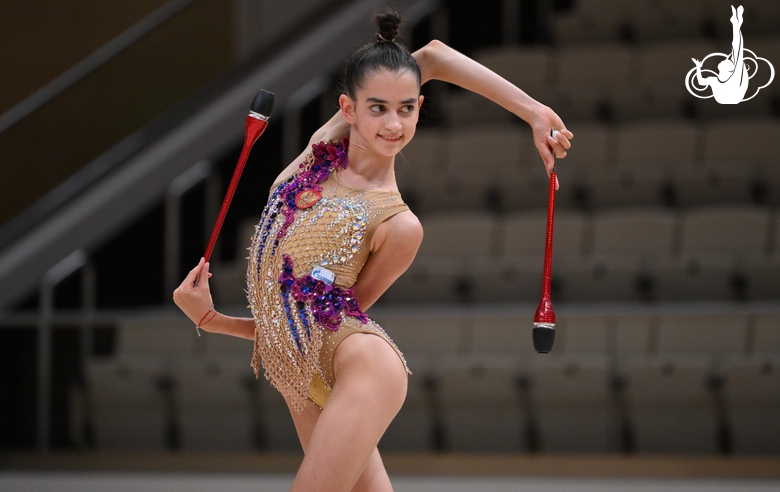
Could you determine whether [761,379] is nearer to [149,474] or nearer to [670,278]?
[670,278]

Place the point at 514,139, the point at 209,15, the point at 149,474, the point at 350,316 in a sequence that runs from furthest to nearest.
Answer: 1. the point at 209,15
2. the point at 514,139
3. the point at 149,474
4. the point at 350,316

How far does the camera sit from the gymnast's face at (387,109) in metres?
1.63

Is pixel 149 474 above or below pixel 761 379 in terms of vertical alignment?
below

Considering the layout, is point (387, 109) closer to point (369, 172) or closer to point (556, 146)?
point (369, 172)

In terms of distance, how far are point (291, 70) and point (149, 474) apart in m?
2.61

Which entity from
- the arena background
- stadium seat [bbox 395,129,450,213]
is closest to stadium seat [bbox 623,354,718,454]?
the arena background

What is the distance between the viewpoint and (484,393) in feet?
13.3

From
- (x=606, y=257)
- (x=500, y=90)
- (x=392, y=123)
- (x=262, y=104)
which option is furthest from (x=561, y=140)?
(x=606, y=257)

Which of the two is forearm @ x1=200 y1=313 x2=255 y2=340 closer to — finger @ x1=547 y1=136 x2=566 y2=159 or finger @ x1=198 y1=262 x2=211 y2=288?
finger @ x1=198 y1=262 x2=211 y2=288

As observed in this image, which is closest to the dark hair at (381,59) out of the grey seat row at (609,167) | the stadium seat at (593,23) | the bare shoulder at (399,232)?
the bare shoulder at (399,232)

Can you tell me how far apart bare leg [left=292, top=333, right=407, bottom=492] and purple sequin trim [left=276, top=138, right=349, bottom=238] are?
0.87ft

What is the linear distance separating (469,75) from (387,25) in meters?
0.19

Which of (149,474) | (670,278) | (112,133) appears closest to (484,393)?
(670,278)

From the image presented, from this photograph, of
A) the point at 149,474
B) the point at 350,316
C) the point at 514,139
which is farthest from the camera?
the point at 514,139
